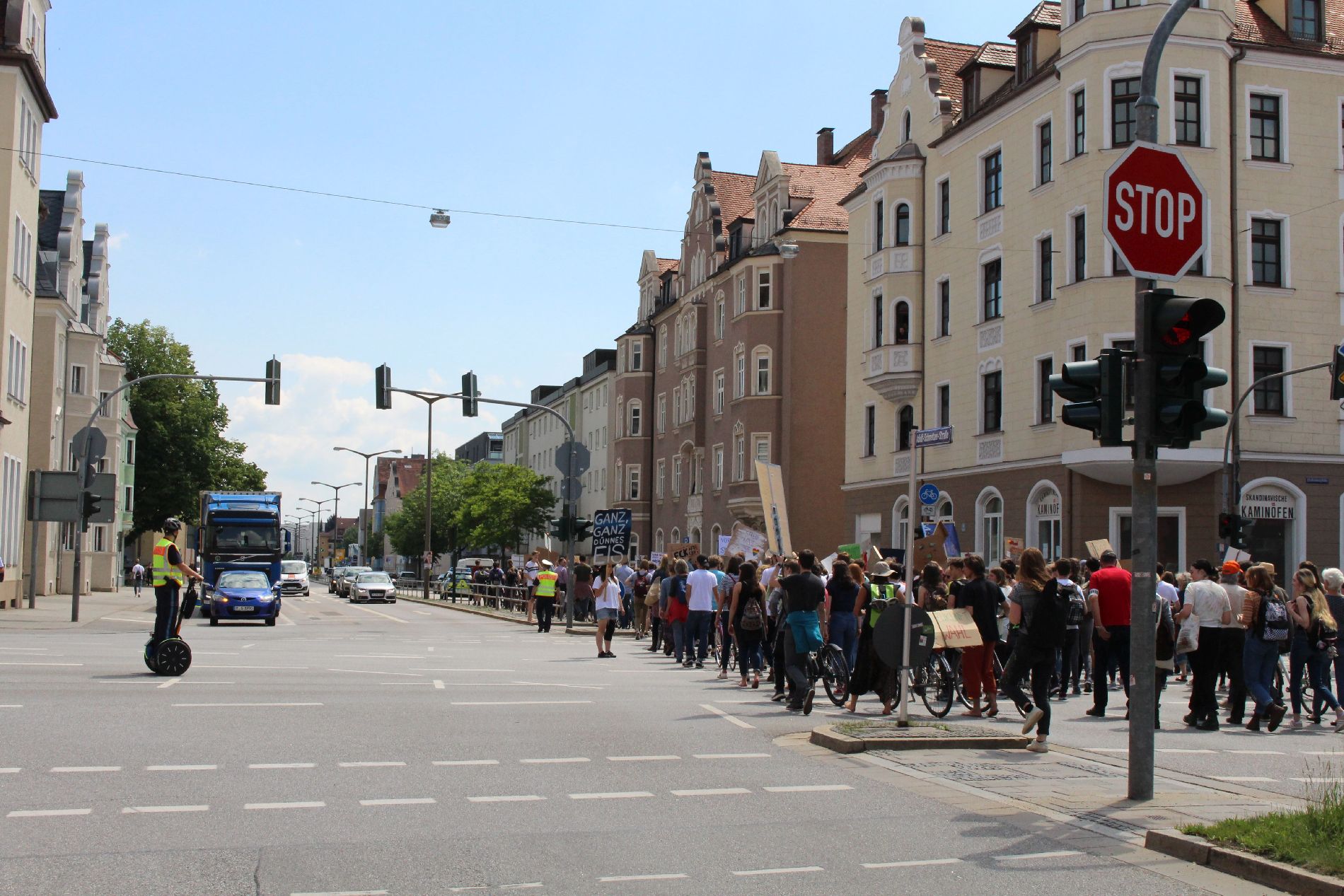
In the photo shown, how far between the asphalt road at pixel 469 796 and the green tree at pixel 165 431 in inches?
2660

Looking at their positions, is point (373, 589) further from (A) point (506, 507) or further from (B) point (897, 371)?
(B) point (897, 371)

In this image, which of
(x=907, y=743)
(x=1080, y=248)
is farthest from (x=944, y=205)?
(x=907, y=743)

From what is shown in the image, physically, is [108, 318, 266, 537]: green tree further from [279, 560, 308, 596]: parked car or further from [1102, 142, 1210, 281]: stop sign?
[1102, 142, 1210, 281]: stop sign

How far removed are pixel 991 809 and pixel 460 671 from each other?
1206 cm

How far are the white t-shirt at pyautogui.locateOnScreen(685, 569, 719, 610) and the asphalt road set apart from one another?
3795 mm

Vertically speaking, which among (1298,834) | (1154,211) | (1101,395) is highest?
(1154,211)

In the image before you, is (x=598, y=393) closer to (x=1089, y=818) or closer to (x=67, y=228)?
(x=67, y=228)

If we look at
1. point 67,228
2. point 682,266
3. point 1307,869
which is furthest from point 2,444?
point 1307,869

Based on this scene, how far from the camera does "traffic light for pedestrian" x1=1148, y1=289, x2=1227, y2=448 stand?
382 inches

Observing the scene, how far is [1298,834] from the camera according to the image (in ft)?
25.0

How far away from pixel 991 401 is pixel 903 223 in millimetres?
7749

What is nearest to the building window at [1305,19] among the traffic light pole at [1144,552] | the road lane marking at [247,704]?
the traffic light pole at [1144,552]

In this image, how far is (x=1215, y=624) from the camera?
51.8 ft

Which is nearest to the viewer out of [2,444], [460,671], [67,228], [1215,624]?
[1215,624]
